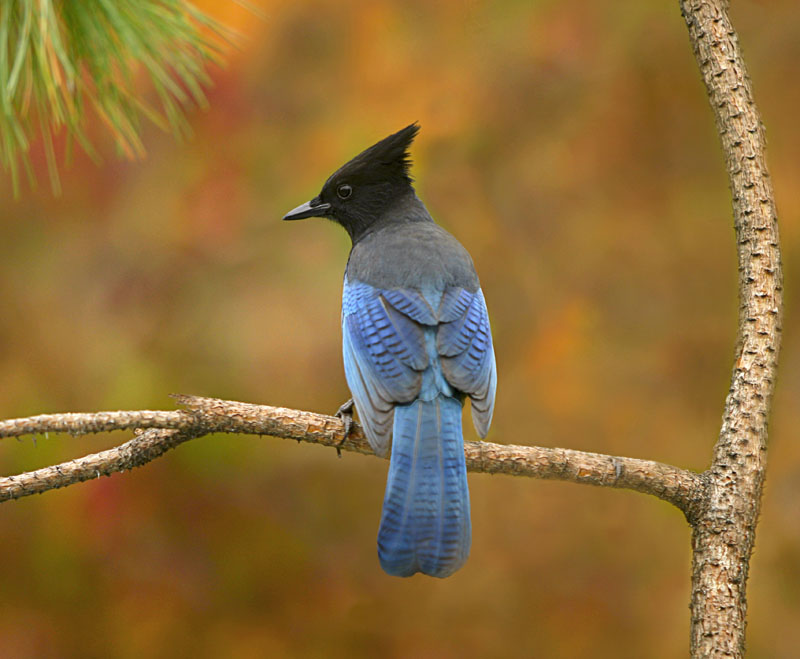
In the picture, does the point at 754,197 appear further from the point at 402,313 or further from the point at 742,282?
the point at 402,313

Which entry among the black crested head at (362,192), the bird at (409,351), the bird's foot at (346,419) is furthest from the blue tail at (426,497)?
the black crested head at (362,192)

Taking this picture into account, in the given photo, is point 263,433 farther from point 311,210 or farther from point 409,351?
point 311,210

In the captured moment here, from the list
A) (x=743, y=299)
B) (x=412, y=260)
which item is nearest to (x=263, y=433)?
(x=412, y=260)

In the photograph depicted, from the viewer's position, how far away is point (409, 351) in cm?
221

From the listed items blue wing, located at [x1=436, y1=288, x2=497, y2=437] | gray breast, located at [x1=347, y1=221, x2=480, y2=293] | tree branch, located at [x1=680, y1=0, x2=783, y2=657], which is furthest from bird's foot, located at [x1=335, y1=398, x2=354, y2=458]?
tree branch, located at [x1=680, y1=0, x2=783, y2=657]

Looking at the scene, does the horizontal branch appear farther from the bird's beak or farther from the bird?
the bird's beak

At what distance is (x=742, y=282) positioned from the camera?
1884 mm

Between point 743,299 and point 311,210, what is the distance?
53.0 inches

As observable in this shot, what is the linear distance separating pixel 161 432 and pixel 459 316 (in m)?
0.77

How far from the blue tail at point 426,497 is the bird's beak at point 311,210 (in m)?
0.92


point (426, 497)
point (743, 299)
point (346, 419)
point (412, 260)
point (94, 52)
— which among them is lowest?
point (426, 497)

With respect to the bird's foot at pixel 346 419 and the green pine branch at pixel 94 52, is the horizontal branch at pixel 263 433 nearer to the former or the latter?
the bird's foot at pixel 346 419

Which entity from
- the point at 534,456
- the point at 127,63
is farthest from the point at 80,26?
the point at 534,456

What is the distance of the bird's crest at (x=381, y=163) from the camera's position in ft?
8.89
